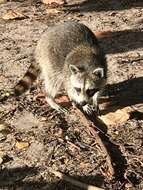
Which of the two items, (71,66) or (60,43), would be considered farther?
(60,43)

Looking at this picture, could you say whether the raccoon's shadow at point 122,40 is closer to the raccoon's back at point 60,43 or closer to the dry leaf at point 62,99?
the raccoon's back at point 60,43

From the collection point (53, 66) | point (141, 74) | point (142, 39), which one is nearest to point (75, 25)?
point (53, 66)

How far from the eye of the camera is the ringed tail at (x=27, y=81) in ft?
19.7

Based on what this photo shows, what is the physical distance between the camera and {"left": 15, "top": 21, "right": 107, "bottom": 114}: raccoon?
18.9 feet

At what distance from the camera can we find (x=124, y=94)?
6203 millimetres

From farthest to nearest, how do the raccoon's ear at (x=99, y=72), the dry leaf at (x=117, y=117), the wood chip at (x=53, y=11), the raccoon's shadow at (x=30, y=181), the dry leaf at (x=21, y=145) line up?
the wood chip at (x=53, y=11), the raccoon's ear at (x=99, y=72), the dry leaf at (x=117, y=117), the dry leaf at (x=21, y=145), the raccoon's shadow at (x=30, y=181)

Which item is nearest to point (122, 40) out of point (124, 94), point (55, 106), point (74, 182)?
point (124, 94)

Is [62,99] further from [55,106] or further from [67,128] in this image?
[67,128]

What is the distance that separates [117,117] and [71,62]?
81cm

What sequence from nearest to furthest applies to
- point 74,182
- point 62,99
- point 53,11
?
point 74,182
point 62,99
point 53,11

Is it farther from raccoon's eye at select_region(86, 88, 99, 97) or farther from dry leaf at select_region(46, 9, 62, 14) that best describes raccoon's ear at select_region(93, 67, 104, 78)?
dry leaf at select_region(46, 9, 62, 14)

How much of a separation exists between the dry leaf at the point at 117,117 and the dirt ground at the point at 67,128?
0.03 metres

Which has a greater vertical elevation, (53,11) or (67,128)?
(53,11)

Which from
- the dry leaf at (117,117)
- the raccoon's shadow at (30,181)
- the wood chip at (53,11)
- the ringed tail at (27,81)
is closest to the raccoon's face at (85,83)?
the dry leaf at (117,117)
